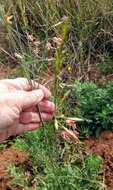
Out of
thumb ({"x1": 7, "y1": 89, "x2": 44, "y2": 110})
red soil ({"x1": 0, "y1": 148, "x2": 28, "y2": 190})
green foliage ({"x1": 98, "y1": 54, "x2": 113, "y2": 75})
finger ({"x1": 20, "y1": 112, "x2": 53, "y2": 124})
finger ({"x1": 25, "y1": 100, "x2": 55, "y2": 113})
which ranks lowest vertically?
red soil ({"x1": 0, "y1": 148, "x2": 28, "y2": 190})

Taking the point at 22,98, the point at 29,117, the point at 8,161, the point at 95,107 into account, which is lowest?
the point at 8,161

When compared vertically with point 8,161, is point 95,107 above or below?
above

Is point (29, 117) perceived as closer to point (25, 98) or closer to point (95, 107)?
point (25, 98)

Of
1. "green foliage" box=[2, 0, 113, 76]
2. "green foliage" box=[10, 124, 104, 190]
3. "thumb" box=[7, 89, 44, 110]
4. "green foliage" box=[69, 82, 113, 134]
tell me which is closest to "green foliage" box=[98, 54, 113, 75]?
"green foliage" box=[2, 0, 113, 76]

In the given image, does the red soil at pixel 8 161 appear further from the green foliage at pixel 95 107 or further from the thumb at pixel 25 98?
the thumb at pixel 25 98

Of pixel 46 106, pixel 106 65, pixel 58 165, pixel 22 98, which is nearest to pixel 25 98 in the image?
pixel 22 98

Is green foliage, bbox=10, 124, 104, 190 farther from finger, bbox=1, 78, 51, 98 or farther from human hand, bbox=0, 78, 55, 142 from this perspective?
finger, bbox=1, 78, 51, 98

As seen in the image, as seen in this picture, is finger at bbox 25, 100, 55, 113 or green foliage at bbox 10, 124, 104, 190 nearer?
finger at bbox 25, 100, 55, 113

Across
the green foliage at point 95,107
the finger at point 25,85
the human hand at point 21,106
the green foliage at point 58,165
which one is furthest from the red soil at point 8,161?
the finger at point 25,85
